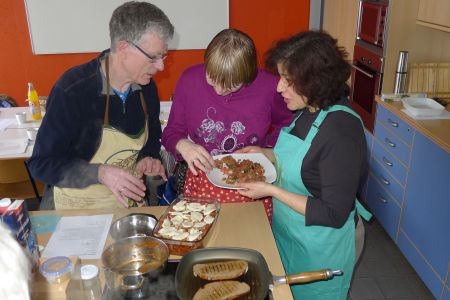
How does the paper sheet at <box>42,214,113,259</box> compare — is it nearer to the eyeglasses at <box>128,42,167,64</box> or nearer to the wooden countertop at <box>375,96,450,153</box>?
the eyeglasses at <box>128,42,167,64</box>

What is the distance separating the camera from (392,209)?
3.01 metres

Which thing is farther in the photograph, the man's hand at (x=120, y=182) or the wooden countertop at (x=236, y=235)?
the man's hand at (x=120, y=182)

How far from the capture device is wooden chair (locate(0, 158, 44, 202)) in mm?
2708

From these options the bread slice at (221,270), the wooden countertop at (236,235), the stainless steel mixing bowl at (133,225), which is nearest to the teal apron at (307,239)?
the wooden countertop at (236,235)

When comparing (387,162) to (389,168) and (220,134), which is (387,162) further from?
(220,134)

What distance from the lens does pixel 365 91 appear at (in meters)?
3.55

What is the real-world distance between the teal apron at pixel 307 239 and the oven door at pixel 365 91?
1956mm

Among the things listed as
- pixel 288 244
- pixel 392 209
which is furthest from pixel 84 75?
pixel 392 209

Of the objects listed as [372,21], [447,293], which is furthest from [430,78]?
[447,293]

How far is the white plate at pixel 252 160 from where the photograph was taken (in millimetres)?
1711

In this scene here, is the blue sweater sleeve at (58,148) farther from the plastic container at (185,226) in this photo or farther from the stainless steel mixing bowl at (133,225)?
the plastic container at (185,226)

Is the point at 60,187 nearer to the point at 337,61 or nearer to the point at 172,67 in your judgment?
the point at 337,61

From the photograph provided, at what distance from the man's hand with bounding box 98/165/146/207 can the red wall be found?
3015 millimetres

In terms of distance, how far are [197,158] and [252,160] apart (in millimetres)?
251
